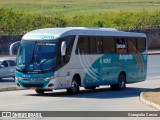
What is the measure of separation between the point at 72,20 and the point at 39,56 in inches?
2151

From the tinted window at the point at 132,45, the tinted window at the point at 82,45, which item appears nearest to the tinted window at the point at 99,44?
the tinted window at the point at 82,45

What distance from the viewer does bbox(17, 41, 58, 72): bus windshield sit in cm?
2880

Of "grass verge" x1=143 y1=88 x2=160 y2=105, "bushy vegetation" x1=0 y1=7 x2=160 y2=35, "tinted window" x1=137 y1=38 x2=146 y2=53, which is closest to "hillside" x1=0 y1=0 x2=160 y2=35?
"bushy vegetation" x1=0 y1=7 x2=160 y2=35

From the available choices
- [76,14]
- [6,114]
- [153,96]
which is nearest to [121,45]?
[153,96]

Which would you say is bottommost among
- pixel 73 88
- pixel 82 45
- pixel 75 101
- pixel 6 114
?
pixel 73 88

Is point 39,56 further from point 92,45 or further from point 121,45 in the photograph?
point 121,45

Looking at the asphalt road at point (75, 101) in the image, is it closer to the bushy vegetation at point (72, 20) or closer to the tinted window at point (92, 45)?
the tinted window at point (92, 45)

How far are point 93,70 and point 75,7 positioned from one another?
67.4 m

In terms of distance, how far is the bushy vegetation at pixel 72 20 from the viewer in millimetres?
76562

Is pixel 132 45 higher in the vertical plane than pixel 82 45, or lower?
lower

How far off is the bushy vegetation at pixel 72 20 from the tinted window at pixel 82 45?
40432 mm

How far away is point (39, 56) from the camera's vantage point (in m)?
28.9

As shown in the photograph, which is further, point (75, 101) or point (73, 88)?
point (73, 88)

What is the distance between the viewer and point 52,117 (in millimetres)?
20094
